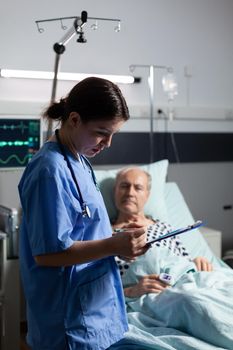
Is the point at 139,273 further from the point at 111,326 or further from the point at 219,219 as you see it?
the point at 219,219

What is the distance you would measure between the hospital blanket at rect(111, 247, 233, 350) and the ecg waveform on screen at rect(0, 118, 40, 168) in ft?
2.95

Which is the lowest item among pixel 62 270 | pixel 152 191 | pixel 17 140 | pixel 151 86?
pixel 62 270

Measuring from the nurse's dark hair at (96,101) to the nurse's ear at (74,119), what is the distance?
0.03 ft

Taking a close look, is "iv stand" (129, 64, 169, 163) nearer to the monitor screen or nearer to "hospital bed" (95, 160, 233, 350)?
the monitor screen

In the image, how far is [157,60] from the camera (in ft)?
11.7

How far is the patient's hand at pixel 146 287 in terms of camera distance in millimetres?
2225

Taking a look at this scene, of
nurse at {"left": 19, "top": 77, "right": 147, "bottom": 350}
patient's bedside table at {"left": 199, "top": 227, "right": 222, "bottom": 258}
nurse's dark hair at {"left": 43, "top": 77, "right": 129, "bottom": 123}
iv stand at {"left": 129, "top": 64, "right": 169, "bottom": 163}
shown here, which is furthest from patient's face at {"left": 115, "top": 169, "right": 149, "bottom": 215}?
nurse's dark hair at {"left": 43, "top": 77, "right": 129, "bottom": 123}

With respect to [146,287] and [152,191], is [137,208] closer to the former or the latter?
[152,191]

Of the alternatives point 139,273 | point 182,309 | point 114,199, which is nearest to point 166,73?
point 114,199

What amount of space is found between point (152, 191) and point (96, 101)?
5.37 ft

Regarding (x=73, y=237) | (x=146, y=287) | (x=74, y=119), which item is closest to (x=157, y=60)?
(x=146, y=287)

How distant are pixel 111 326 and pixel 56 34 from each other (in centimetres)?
212

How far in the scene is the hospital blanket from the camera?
1.80 meters

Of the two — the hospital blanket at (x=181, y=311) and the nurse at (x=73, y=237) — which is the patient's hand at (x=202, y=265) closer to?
the hospital blanket at (x=181, y=311)
